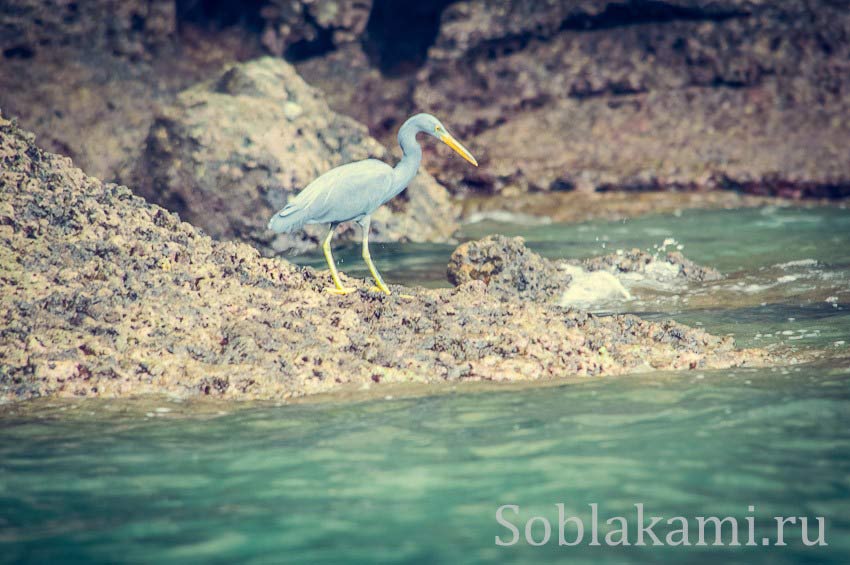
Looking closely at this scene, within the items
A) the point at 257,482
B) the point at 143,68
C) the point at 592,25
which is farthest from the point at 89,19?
the point at 257,482

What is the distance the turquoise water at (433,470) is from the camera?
307 cm

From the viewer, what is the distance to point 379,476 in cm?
355

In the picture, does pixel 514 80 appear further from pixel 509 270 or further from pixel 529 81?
pixel 509 270

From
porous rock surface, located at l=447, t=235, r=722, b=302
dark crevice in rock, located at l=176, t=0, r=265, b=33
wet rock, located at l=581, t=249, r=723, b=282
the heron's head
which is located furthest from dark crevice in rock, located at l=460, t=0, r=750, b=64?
the heron's head

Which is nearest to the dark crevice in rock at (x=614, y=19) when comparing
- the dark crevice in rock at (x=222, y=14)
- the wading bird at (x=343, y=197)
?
the dark crevice in rock at (x=222, y=14)

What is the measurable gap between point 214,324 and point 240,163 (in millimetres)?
4151

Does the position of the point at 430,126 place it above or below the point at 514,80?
below

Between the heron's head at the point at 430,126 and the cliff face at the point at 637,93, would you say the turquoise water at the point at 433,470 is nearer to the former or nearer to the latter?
the heron's head at the point at 430,126

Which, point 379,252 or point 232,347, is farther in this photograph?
point 379,252

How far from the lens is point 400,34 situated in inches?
592

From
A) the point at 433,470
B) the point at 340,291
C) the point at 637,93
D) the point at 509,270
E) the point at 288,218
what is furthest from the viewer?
the point at 637,93

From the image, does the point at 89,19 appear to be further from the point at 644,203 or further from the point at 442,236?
the point at 644,203

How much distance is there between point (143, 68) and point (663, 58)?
675cm

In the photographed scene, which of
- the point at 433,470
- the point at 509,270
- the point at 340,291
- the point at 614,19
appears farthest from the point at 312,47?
the point at 433,470
